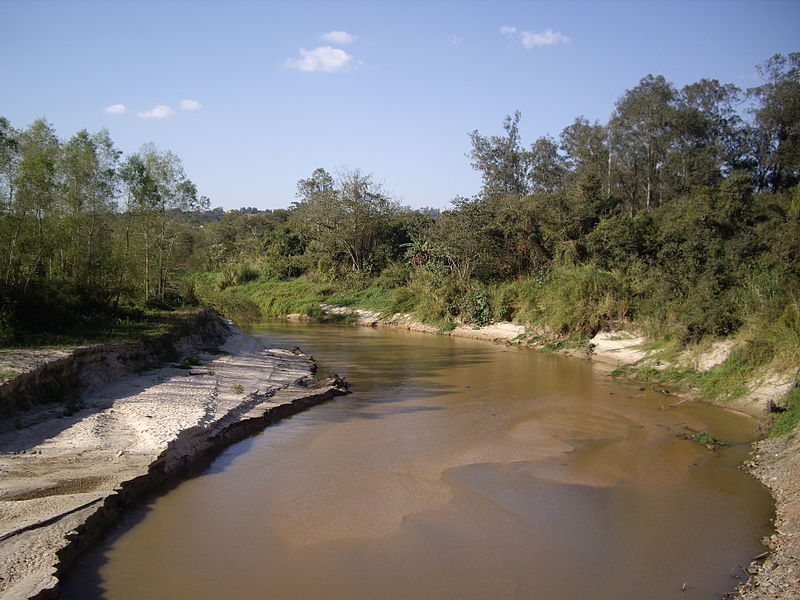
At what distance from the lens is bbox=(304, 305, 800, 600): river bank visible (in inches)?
247

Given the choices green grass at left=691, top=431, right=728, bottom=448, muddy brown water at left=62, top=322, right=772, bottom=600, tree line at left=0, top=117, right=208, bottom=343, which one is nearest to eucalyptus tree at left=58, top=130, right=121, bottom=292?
tree line at left=0, top=117, right=208, bottom=343

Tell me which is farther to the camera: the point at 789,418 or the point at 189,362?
the point at 189,362

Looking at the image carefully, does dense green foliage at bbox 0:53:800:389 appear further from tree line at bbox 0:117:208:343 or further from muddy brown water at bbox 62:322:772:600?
muddy brown water at bbox 62:322:772:600

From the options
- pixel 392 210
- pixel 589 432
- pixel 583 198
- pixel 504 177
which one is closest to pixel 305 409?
pixel 589 432

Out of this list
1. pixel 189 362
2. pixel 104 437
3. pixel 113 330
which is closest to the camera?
pixel 104 437

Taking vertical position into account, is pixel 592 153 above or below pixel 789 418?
above

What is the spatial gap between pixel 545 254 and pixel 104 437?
2209 cm

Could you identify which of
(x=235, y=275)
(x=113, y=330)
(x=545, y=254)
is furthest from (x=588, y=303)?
(x=235, y=275)

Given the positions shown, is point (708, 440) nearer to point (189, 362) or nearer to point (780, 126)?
point (189, 362)

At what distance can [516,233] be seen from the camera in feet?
93.8

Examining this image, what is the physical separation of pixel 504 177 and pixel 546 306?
19.4 metres

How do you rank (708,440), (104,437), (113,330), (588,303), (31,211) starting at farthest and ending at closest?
(588,303) → (113,330) → (31,211) → (708,440) → (104,437)

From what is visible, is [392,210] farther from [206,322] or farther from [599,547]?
[599,547]

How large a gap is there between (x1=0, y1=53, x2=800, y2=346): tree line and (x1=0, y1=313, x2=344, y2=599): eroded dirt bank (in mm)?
2503
